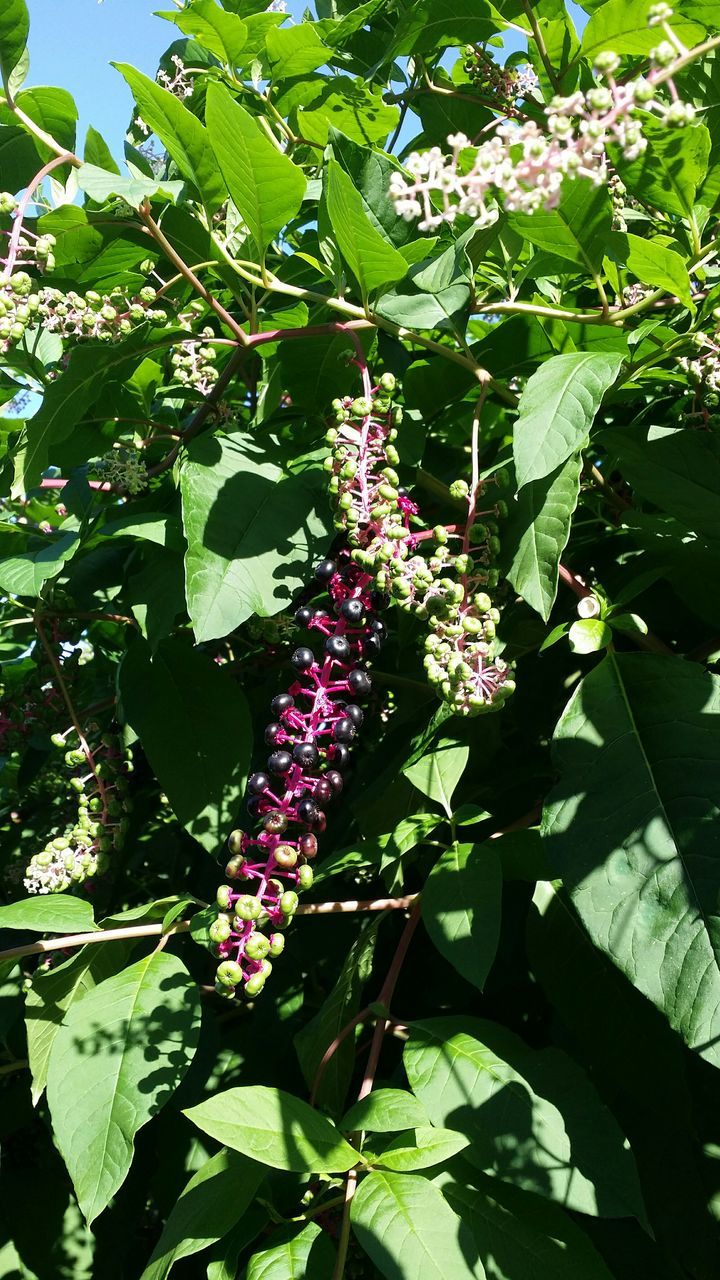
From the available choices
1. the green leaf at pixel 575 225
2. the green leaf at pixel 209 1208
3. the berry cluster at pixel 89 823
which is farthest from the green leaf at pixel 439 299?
the green leaf at pixel 209 1208

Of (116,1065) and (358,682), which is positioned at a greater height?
(358,682)

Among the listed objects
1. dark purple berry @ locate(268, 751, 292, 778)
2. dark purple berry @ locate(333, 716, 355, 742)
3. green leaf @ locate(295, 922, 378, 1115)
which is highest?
dark purple berry @ locate(333, 716, 355, 742)

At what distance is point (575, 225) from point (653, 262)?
5.7 inches

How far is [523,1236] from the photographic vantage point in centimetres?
153

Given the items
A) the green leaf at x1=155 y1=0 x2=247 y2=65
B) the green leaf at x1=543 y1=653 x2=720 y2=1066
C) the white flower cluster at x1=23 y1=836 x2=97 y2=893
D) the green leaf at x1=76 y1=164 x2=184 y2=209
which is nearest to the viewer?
the green leaf at x1=543 y1=653 x2=720 y2=1066

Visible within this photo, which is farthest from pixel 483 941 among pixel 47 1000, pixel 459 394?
pixel 459 394

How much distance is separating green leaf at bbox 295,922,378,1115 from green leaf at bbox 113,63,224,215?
4.64 feet

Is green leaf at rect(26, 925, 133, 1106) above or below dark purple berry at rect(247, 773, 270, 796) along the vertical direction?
below

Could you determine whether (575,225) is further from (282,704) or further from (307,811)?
(307,811)

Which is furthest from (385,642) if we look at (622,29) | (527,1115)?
(622,29)

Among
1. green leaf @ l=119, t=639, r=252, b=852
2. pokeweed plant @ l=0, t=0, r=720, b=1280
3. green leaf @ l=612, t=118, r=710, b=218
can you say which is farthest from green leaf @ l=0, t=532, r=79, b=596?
green leaf @ l=612, t=118, r=710, b=218

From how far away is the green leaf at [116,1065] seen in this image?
1.57 metres

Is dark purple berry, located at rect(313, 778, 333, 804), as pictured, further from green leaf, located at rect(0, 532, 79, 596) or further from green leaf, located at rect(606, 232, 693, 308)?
green leaf, located at rect(606, 232, 693, 308)

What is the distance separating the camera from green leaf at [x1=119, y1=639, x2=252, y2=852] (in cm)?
199
